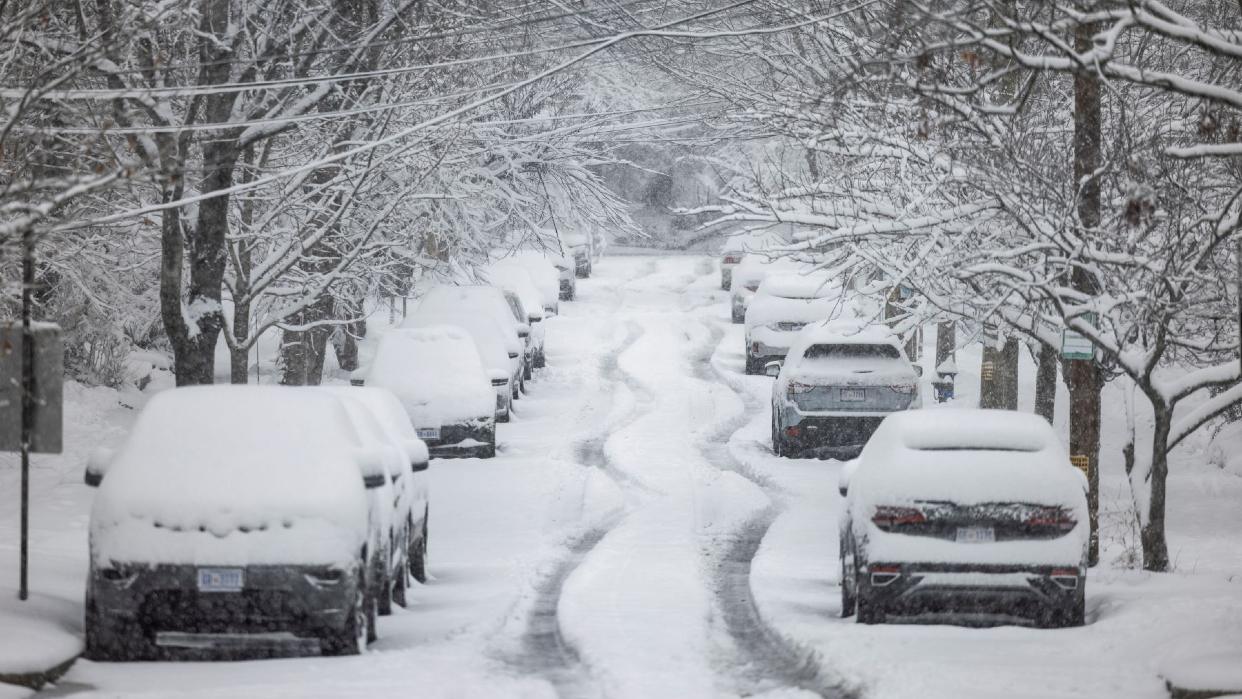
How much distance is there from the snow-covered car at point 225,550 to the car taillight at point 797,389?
39.6 feet

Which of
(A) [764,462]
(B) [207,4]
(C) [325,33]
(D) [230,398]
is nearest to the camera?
(D) [230,398]

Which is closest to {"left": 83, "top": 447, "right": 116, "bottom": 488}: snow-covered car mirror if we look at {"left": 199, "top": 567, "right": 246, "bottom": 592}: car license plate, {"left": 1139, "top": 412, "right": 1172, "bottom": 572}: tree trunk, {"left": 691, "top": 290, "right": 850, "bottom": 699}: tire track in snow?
{"left": 199, "top": 567, "right": 246, "bottom": 592}: car license plate

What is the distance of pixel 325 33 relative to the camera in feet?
53.3

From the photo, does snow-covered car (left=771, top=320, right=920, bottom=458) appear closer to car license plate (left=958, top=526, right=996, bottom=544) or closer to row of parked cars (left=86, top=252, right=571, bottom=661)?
car license plate (left=958, top=526, right=996, bottom=544)

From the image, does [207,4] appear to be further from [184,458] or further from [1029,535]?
[1029,535]

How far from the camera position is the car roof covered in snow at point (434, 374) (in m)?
21.5

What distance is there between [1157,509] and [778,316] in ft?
67.0

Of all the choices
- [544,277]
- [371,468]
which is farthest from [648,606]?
[544,277]

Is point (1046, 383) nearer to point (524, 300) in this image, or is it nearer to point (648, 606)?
point (648, 606)

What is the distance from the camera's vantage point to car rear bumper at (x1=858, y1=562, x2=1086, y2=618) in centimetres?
1067

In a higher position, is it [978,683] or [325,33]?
[325,33]

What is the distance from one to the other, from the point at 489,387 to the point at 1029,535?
39.9 feet

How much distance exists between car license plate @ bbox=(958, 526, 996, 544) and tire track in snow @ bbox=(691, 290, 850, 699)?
4.41 ft

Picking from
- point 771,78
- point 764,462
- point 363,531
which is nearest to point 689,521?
point 764,462
